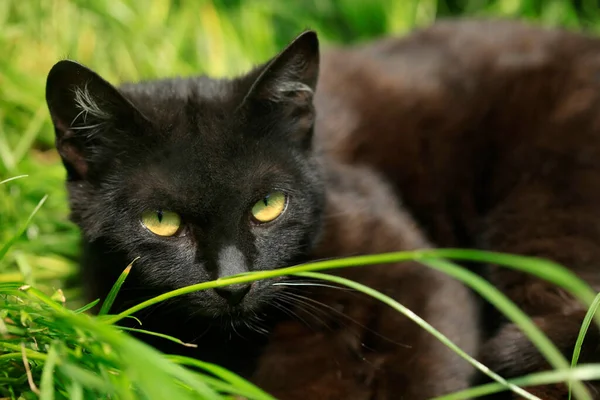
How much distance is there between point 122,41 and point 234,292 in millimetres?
1903

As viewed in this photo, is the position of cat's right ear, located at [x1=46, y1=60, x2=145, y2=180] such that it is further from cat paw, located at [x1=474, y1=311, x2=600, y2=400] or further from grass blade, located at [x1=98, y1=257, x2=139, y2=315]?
cat paw, located at [x1=474, y1=311, x2=600, y2=400]

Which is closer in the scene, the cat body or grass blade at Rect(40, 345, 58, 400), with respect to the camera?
grass blade at Rect(40, 345, 58, 400)

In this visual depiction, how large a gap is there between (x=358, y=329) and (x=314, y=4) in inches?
→ 81.2

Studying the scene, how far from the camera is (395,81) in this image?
2.17m

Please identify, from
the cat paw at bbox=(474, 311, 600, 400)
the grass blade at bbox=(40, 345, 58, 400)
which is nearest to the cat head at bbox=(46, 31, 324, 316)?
the grass blade at bbox=(40, 345, 58, 400)

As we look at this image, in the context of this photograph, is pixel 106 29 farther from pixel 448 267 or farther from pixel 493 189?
pixel 448 267

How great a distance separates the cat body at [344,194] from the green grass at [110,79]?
0.44 ft

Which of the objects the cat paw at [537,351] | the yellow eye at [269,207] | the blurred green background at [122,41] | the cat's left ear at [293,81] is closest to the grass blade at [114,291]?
the yellow eye at [269,207]

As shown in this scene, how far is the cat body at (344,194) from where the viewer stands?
4.42 feet

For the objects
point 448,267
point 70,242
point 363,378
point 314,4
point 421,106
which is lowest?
point 363,378

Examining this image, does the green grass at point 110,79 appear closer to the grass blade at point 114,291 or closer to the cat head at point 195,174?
the grass blade at point 114,291

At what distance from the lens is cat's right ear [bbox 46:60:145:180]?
131 cm

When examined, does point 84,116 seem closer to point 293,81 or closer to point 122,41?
point 293,81

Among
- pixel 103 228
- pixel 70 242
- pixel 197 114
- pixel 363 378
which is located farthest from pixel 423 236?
pixel 70 242
